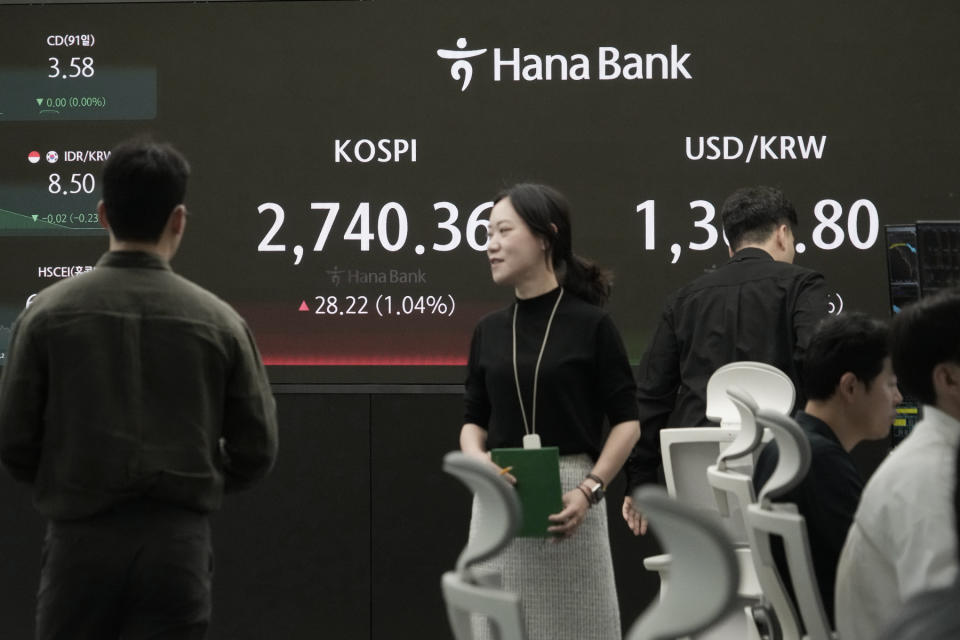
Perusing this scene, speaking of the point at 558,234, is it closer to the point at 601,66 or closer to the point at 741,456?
the point at 741,456

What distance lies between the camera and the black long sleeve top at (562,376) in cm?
293

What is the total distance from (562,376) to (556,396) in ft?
0.16

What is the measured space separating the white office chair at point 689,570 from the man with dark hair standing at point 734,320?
2521 mm

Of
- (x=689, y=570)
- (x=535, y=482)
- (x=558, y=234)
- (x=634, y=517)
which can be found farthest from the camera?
(x=634, y=517)

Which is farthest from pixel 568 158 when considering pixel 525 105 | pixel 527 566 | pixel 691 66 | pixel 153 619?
pixel 153 619

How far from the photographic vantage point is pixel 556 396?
9.61 ft

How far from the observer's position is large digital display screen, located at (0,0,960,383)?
185 inches

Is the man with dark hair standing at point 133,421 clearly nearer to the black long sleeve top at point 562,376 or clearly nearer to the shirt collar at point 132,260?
the shirt collar at point 132,260

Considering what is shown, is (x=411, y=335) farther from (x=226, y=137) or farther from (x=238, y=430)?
(x=238, y=430)

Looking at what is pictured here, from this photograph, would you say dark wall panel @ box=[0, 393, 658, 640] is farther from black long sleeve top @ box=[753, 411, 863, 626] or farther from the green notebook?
black long sleeve top @ box=[753, 411, 863, 626]

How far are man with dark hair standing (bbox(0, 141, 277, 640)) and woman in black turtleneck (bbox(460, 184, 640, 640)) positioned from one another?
75 centimetres

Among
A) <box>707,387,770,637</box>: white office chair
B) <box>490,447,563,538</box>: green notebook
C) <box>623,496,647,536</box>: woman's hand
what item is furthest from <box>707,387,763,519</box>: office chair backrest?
<box>623,496,647,536</box>: woman's hand

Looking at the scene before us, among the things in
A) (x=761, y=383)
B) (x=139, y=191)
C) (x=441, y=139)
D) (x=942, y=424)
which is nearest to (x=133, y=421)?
(x=139, y=191)

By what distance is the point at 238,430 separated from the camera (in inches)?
92.2
